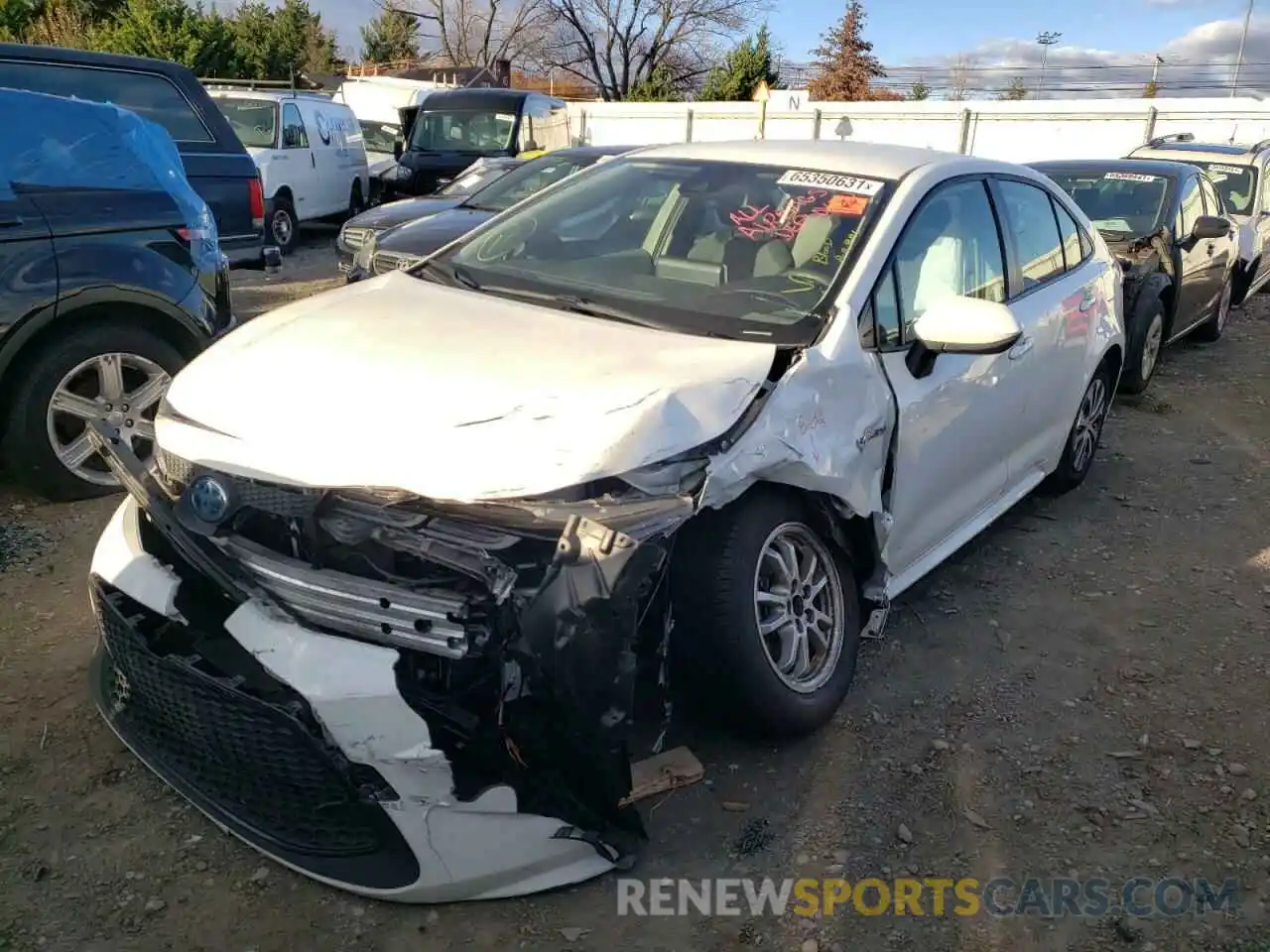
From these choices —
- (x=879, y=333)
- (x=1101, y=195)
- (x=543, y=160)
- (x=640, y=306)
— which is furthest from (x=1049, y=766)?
(x=543, y=160)

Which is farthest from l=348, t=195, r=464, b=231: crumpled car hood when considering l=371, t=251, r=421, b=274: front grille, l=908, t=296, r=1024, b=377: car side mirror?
l=908, t=296, r=1024, b=377: car side mirror

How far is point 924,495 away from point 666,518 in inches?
58.4

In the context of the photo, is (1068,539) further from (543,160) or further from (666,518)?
(543,160)

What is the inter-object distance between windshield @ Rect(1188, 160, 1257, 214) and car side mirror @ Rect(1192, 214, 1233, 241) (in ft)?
10.7

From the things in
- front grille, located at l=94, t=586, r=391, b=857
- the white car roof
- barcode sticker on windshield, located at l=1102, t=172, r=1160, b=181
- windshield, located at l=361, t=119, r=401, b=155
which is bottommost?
front grille, located at l=94, t=586, r=391, b=857

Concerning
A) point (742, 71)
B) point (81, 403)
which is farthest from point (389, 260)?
point (742, 71)

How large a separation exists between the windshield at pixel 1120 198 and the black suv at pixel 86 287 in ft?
21.4

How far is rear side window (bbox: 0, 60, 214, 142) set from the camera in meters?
6.38

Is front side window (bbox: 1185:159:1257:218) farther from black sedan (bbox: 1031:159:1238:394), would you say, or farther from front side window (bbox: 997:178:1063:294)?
front side window (bbox: 997:178:1063:294)

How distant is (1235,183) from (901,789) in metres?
10.4

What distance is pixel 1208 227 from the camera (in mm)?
7848

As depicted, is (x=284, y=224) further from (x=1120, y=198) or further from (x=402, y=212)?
(x=1120, y=198)

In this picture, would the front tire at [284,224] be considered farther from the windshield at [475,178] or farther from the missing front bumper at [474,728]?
the missing front bumper at [474,728]
